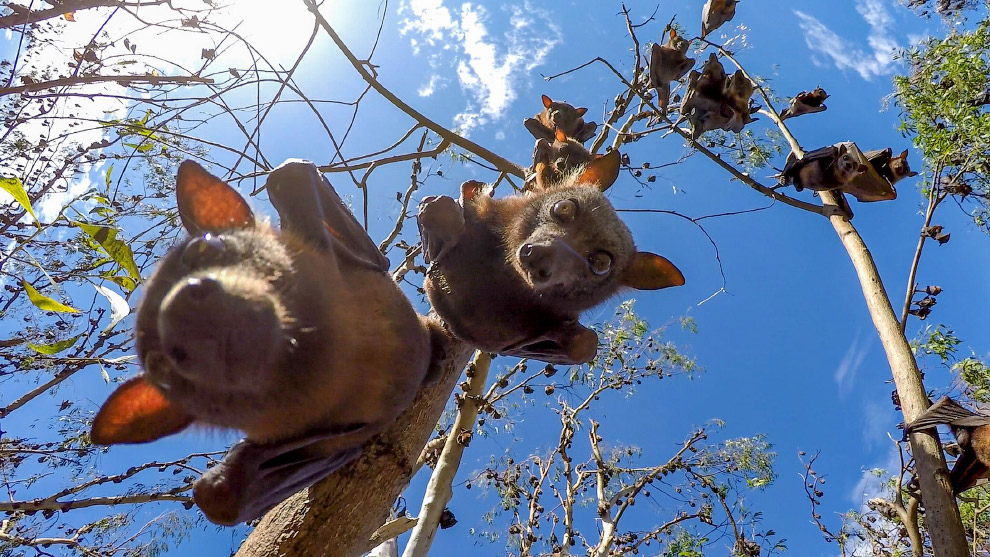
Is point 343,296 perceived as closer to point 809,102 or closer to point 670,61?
point 670,61

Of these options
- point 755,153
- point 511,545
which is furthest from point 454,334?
point 511,545

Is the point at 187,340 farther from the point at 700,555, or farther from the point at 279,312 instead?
the point at 700,555

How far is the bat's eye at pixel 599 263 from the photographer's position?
2.60 meters

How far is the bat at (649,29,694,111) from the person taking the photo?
349 centimetres

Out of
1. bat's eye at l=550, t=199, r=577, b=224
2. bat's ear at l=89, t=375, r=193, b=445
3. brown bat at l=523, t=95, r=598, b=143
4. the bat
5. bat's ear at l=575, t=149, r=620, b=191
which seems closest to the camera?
bat's ear at l=89, t=375, r=193, b=445

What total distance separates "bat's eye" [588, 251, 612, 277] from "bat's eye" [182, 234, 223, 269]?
1.60 metres

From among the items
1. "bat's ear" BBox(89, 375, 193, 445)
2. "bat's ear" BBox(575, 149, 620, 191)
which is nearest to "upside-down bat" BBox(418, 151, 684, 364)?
"bat's ear" BBox(575, 149, 620, 191)

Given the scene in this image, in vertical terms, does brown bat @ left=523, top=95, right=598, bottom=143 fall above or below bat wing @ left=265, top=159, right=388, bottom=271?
above

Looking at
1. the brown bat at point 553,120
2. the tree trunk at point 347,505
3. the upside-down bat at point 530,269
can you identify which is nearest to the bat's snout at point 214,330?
the tree trunk at point 347,505

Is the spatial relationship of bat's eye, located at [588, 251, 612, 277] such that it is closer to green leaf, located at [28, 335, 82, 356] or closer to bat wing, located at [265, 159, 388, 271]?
bat wing, located at [265, 159, 388, 271]

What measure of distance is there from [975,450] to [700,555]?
3892 millimetres

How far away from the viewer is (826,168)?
11.2ft

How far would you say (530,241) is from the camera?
8.12 ft

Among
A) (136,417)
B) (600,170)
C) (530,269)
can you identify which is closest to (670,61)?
(600,170)
